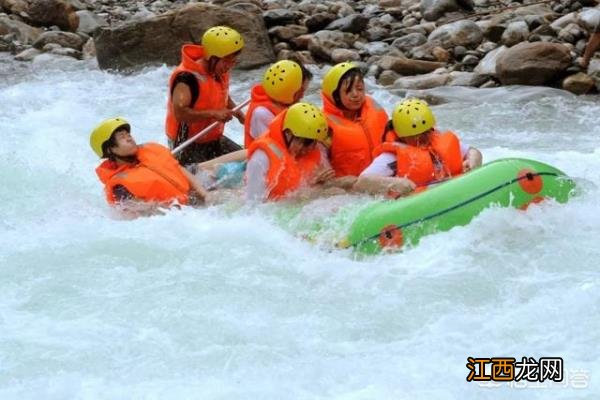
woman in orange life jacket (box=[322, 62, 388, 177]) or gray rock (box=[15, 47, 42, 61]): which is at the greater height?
woman in orange life jacket (box=[322, 62, 388, 177])

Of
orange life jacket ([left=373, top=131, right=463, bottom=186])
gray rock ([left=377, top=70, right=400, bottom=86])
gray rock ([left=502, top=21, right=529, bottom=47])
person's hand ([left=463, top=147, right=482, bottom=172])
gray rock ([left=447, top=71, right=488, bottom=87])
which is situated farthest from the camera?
gray rock ([left=502, top=21, right=529, bottom=47])

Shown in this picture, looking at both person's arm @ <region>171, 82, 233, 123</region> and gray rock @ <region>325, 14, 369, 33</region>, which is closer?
person's arm @ <region>171, 82, 233, 123</region>

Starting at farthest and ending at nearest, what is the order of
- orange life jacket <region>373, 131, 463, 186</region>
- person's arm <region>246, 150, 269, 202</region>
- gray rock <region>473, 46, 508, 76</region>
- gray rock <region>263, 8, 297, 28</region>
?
gray rock <region>263, 8, 297, 28</region>
gray rock <region>473, 46, 508, 76</region>
person's arm <region>246, 150, 269, 202</region>
orange life jacket <region>373, 131, 463, 186</region>

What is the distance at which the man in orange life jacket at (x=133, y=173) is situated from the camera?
21.9 feet

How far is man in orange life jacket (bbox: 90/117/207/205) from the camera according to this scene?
21.9ft

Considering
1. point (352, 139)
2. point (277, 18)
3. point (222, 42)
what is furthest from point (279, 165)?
point (277, 18)

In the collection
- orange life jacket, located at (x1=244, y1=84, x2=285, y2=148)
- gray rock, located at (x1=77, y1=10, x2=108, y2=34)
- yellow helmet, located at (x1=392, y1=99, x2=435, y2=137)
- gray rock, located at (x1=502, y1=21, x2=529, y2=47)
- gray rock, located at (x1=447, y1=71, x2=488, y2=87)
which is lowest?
gray rock, located at (x1=77, y1=10, x2=108, y2=34)

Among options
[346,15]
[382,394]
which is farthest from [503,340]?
[346,15]

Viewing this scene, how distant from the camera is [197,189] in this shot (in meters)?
6.87

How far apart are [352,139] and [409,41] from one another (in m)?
7.31

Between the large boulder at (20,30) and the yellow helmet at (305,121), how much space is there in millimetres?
10695

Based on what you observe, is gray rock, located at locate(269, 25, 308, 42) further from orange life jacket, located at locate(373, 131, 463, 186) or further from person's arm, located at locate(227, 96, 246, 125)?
orange life jacket, located at locate(373, 131, 463, 186)

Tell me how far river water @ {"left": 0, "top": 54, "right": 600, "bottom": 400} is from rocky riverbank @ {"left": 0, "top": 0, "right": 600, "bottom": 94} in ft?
14.2

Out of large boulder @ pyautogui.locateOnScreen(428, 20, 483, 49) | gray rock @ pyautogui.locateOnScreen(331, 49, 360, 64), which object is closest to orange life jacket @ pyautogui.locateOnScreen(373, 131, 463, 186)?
large boulder @ pyautogui.locateOnScreen(428, 20, 483, 49)
